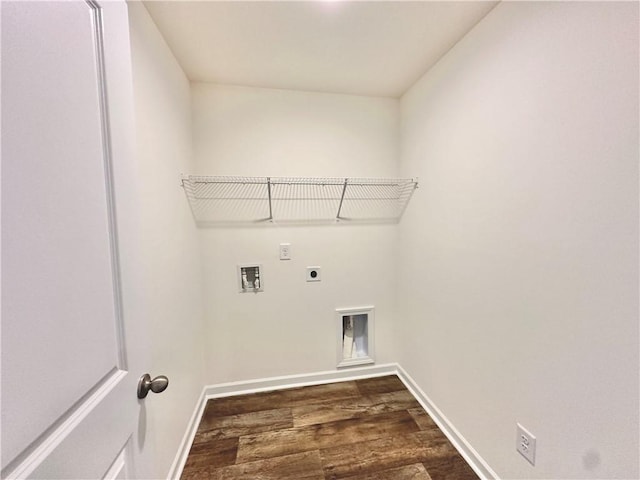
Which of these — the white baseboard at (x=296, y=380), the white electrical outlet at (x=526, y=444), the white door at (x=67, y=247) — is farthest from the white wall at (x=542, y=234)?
the white door at (x=67, y=247)

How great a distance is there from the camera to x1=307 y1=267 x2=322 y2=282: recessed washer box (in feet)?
6.59

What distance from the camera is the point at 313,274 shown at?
2.02 metres

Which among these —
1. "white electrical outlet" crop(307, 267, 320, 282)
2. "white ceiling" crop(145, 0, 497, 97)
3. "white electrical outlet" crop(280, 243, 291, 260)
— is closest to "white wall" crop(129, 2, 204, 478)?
"white ceiling" crop(145, 0, 497, 97)

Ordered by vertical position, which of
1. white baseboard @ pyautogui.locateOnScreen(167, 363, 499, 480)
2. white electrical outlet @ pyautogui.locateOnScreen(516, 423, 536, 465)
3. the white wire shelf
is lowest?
white baseboard @ pyautogui.locateOnScreen(167, 363, 499, 480)

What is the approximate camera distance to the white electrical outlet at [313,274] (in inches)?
79.0

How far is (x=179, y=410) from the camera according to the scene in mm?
1413

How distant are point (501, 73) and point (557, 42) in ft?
0.78

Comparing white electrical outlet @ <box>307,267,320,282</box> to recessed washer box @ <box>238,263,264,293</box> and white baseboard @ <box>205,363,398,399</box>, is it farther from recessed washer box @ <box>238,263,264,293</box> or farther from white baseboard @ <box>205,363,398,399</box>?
white baseboard @ <box>205,363,398,399</box>

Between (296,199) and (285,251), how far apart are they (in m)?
0.41

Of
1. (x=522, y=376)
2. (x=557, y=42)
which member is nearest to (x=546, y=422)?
(x=522, y=376)

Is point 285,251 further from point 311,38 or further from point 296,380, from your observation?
point 311,38

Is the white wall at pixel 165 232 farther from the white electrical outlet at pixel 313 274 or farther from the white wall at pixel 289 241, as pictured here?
the white electrical outlet at pixel 313 274

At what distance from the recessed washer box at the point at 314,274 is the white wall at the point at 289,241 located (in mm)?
41

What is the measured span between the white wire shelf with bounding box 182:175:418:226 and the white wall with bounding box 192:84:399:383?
3.2 inches
